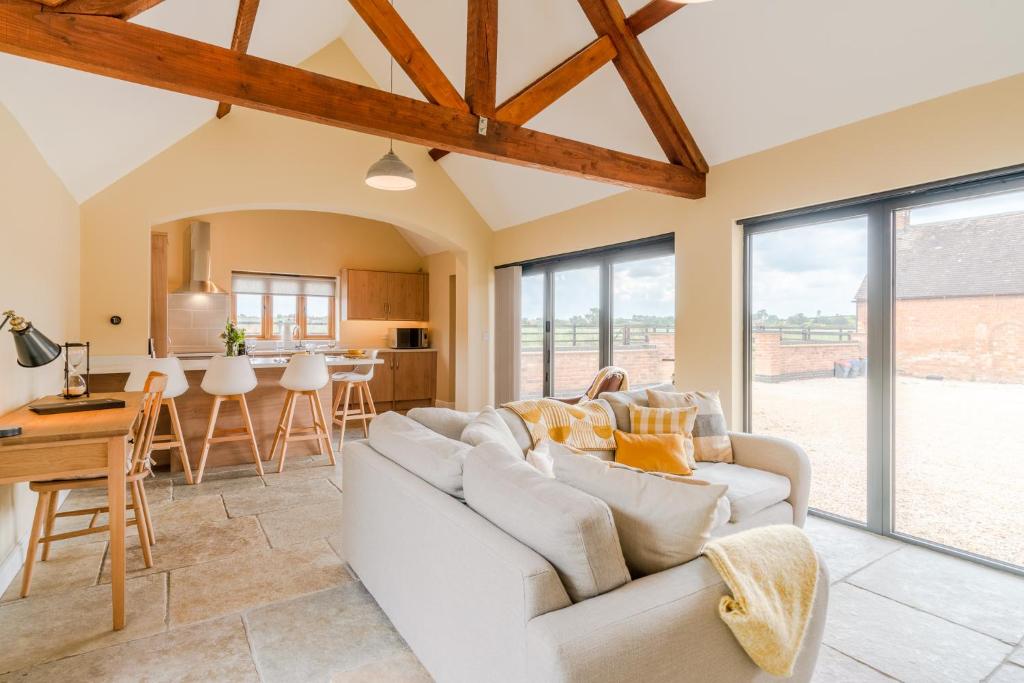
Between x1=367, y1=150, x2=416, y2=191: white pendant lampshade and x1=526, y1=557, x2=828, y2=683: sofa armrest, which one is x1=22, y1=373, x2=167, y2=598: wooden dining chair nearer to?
x1=367, y1=150, x2=416, y2=191: white pendant lampshade

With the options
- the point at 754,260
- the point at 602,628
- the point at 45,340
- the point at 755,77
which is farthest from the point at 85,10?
the point at 754,260

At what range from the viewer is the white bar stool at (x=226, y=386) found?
442cm

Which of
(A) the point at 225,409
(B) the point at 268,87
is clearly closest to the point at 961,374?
(B) the point at 268,87

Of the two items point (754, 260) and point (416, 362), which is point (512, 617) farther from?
point (416, 362)

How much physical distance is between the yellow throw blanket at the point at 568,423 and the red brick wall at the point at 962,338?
1961 mm

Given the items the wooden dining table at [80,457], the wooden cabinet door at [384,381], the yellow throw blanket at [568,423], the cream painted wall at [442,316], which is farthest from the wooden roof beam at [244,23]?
the wooden cabinet door at [384,381]

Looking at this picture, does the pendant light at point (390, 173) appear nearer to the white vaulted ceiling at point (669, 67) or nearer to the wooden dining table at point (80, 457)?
the white vaulted ceiling at point (669, 67)

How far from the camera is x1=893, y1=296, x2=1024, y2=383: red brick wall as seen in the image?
2988 mm

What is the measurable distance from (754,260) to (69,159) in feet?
16.6

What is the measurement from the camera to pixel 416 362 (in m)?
8.37

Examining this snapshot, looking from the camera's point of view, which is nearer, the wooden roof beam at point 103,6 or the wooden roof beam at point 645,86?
the wooden roof beam at point 103,6

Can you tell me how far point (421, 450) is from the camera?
218 cm

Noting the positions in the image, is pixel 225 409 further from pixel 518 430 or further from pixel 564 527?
pixel 564 527

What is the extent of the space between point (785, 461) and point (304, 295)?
714cm
